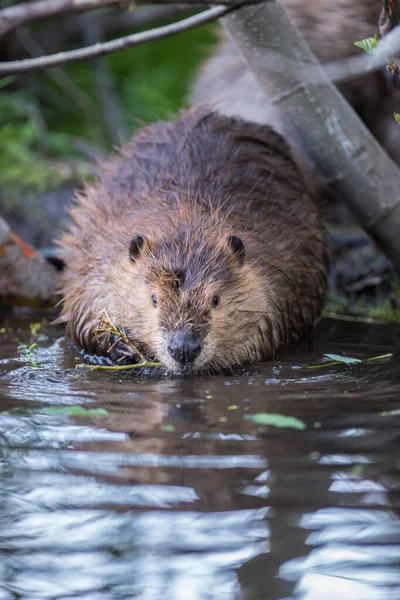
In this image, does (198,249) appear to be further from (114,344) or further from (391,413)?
(391,413)

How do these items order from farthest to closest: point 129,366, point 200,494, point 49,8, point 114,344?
point 114,344 → point 129,366 → point 49,8 → point 200,494

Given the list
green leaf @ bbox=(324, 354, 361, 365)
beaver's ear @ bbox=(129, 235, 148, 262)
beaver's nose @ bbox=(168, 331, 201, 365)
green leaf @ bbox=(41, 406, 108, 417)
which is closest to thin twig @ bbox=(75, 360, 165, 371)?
beaver's nose @ bbox=(168, 331, 201, 365)

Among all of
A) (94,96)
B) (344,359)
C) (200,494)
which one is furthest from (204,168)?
(94,96)

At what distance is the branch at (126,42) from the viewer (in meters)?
2.99

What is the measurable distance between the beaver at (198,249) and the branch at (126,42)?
2.29 feet

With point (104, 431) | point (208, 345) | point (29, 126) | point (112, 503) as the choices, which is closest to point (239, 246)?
point (208, 345)

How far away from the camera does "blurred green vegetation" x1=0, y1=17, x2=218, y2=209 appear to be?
7457 mm

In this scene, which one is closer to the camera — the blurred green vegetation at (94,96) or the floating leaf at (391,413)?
the floating leaf at (391,413)

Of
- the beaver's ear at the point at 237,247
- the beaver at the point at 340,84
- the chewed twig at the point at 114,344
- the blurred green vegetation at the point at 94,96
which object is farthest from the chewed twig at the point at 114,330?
the blurred green vegetation at the point at 94,96

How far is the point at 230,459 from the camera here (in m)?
2.31

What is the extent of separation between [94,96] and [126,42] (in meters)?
5.73

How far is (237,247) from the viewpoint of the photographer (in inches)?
136

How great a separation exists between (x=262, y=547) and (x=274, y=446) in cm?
46

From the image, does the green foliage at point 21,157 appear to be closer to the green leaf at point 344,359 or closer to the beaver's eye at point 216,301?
the beaver's eye at point 216,301
